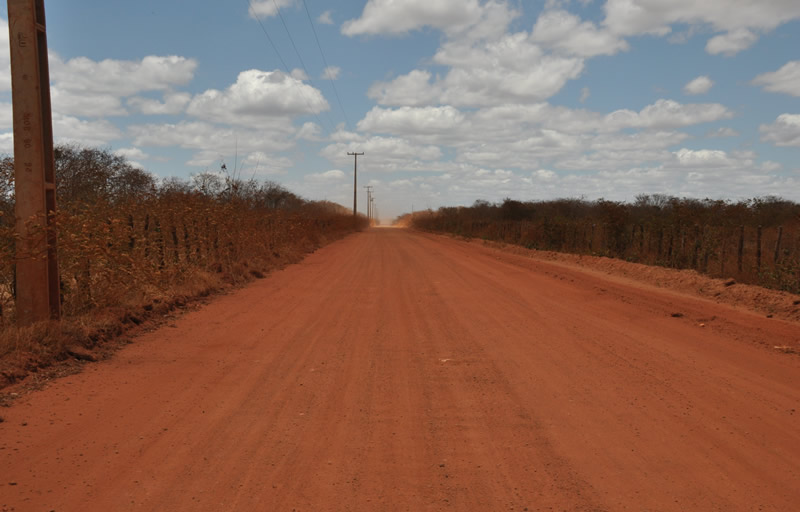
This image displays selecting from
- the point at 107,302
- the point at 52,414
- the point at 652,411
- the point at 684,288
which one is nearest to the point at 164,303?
the point at 107,302

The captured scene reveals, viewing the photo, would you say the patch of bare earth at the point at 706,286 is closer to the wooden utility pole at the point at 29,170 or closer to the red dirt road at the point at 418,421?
the red dirt road at the point at 418,421

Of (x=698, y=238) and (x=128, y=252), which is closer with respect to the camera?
(x=128, y=252)

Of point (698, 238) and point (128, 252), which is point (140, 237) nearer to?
point (128, 252)

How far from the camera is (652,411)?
18.8ft

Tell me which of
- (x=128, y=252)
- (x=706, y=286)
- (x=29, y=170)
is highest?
(x=29, y=170)

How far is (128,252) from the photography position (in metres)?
11.1

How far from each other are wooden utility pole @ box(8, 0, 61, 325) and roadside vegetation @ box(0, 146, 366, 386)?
0.75 ft

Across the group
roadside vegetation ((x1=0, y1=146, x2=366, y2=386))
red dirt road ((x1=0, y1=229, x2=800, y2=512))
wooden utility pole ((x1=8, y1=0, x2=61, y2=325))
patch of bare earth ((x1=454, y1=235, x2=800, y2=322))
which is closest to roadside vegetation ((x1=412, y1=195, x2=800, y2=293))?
patch of bare earth ((x1=454, y1=235, x2=800, y2=322))

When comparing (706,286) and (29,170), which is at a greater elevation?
(29,170)

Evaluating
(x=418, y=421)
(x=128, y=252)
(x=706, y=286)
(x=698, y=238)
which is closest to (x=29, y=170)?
(x=128, y=252)

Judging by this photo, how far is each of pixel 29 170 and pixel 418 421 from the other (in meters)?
6.27

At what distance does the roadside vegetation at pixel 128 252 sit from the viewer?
310 inches

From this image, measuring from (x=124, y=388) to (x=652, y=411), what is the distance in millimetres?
5517

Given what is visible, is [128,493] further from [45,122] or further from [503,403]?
[45,122]
